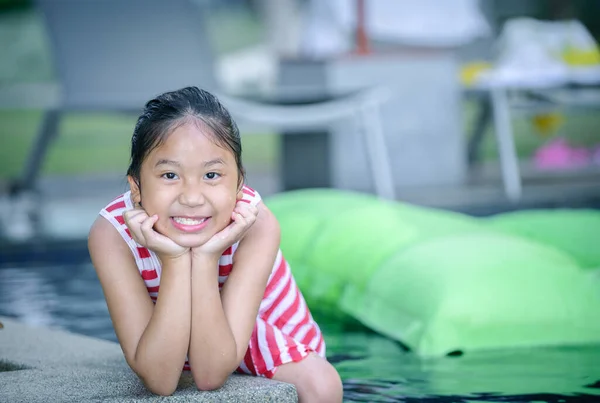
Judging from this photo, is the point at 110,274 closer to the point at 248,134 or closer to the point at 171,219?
the point at 171,219

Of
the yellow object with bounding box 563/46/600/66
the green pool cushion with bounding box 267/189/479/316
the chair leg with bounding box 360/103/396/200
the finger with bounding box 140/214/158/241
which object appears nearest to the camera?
the finger with bounding box 140/214/158/241

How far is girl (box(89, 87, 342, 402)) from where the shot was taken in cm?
179

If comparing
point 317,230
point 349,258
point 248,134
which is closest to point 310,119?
point 317,230

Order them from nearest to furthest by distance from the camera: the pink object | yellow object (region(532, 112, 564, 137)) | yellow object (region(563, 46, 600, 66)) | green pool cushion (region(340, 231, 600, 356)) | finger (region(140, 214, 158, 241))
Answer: finger (region(140, 214, 158, 241)), green pool cushion (region(340, 231, 600, 356)), yellow object (region(563, 46, 600, 66)), yellow object (region(532, 112, 564, 137)), the pink object

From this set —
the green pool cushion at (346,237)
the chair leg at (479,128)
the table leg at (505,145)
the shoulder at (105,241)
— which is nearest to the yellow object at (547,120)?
the chair leg at (479,128)

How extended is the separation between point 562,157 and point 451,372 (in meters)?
8.22

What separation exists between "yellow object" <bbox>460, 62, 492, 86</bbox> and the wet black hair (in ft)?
22.1

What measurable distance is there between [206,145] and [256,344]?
49cm

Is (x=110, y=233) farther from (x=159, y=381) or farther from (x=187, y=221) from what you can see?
(x=159, y=381)

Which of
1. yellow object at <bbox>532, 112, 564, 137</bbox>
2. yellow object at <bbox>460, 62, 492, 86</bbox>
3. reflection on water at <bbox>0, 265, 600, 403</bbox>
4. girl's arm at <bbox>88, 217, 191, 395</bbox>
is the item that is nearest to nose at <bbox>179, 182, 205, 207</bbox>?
girl's arm at <bbox>88, 217, 191, 395</bbox>

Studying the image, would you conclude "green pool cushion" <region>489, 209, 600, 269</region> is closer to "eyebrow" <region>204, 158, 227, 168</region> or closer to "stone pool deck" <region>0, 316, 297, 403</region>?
"stone pool deck" <region>0, 316, 297, 403</region>

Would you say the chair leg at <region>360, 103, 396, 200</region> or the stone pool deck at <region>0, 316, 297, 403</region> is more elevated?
the chair leg at <region>360, 103, 396, 200</region>

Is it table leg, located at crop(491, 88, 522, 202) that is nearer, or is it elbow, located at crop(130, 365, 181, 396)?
elbow, located at crop(130, 365, 181, 396)

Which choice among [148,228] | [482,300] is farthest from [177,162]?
[482,300]
